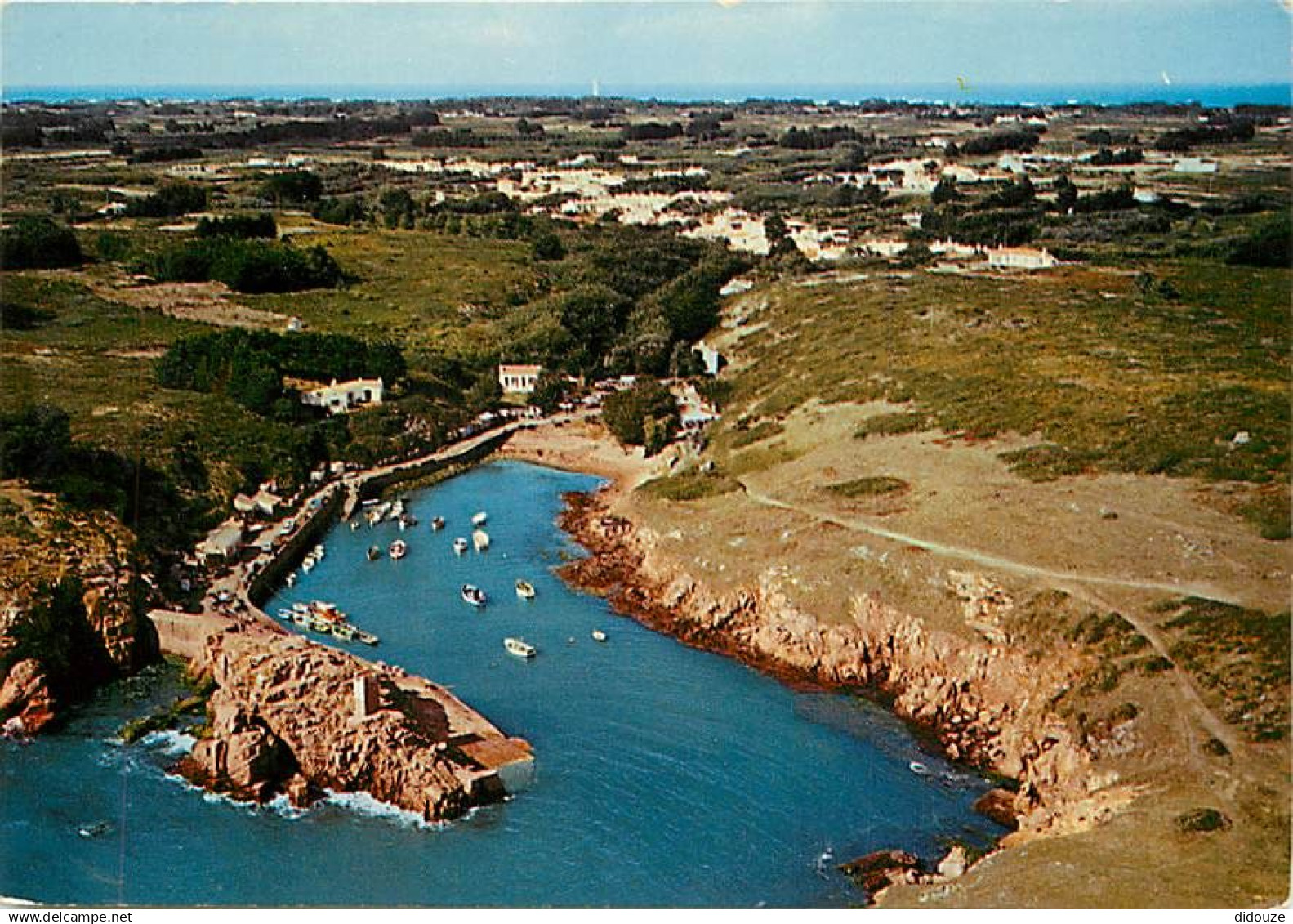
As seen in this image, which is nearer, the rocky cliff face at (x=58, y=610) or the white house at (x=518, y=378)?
the rocky cliff face at (x=58, y=610)

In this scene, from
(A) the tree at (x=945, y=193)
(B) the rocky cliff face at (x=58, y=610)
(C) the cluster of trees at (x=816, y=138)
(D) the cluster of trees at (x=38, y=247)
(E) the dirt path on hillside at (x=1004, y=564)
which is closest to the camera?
(B) the rocky cliff face at (x=58, y=610)

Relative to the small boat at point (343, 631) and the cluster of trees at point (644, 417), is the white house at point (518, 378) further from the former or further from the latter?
the small boat at point (343, 631)

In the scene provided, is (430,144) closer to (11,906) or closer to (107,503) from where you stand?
(107,503)

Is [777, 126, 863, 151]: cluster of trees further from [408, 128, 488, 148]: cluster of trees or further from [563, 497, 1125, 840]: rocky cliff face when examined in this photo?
[563, 497, 1125, 840]: rocky cliff face

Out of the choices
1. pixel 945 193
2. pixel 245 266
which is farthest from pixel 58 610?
pixel 945 193

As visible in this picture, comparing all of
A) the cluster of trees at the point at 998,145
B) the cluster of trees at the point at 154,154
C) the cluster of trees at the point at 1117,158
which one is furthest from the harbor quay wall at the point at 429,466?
the cluster of trees at the point at 998,145

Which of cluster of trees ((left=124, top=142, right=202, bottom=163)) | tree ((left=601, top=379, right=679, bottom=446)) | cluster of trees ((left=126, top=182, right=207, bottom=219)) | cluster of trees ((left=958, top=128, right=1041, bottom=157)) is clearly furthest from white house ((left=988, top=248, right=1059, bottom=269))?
cluster of trees ((left=124, top=142, right=202, bottom=163))
